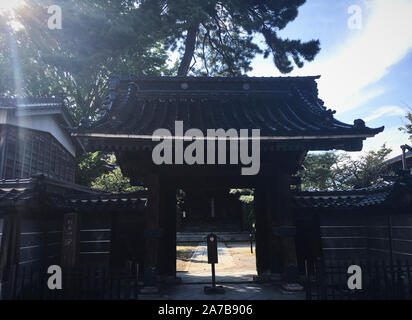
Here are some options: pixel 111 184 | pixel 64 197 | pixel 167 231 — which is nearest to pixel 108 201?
pixel 64 197

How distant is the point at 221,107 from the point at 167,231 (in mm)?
4769

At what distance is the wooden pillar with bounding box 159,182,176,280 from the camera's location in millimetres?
10062

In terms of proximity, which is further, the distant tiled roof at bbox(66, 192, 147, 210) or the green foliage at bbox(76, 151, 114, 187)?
the green foliage at bbox(76, 151, 114, 187)

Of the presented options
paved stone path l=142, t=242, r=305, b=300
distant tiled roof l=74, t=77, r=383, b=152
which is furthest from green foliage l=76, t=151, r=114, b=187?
distant tiled roof l=74, t=77, r=383, b=152

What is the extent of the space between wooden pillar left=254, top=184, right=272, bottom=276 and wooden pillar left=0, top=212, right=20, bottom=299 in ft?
24.1

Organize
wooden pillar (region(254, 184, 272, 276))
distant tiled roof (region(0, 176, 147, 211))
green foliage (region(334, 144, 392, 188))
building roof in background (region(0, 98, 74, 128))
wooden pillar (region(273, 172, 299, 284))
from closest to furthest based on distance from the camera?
1. distant tiled roof (region(0, 176, 147, 211))
2. wooden pillar (region(273, 172, 299, 284))
3. wooden pillar (region(254, 184, 272, 276))
4. building roof in background (region(0, 98, 74, 128))
5. green foliage (region(334, 144, 392, 188))

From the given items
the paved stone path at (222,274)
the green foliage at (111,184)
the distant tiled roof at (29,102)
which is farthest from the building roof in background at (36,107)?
the paved stone path at (222,274)

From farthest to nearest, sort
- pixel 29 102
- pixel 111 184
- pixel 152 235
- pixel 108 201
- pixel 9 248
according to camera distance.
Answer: pixel 111 184 < pixel 29 102 < pixel 108 201 < pixel 152 235 < pixel 9 248

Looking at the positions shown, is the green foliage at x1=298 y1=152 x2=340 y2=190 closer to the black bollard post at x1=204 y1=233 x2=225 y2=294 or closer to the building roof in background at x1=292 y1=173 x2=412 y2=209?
the building roof in background at x1=292 y1=173 x2=412 y2=209

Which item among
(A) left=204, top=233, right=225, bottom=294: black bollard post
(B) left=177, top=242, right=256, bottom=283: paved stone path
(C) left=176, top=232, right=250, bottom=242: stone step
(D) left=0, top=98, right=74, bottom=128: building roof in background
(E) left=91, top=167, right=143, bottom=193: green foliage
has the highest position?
(D) left=0, top=98, right=74, bottom=128: building roof in background

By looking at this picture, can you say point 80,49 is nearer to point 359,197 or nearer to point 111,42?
point 111,42

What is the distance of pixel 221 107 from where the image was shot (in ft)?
33.8

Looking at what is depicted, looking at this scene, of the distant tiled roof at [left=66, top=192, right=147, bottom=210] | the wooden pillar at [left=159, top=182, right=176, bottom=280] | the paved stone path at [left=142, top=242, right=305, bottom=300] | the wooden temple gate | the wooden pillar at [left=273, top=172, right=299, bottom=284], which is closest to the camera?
the wooden temple gate

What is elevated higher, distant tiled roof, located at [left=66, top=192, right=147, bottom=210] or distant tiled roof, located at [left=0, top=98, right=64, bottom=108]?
distant tiled roof, located at [left=0, top=98, right=64, bottom=108]
